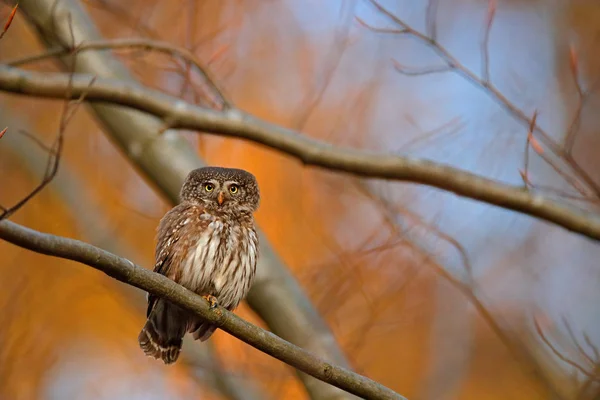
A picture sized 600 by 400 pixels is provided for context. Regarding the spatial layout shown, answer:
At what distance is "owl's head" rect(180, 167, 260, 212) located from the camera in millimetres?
5367

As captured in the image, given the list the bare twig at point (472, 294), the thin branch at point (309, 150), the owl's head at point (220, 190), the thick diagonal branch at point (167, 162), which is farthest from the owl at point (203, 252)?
the bare twig at point (472, 294)

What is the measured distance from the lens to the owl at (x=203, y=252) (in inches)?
195

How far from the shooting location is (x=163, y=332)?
5.21 metres

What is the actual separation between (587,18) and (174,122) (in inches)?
342

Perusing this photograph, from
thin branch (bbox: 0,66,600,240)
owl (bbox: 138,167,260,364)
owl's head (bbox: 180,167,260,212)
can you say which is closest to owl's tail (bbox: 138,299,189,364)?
owl (bbox: 138,167,260,364)

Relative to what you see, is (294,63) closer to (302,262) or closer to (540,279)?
(302,262)

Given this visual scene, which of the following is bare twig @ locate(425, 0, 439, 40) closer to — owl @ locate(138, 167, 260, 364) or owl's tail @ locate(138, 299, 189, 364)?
owl @ locate(138, 167, 260, 364)

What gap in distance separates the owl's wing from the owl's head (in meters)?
0.13

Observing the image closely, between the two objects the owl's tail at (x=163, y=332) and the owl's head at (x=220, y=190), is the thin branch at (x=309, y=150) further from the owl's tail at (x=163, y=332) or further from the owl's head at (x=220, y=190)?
the owl's tail at (x=163, y=332)

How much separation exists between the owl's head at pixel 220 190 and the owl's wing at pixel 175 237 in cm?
13

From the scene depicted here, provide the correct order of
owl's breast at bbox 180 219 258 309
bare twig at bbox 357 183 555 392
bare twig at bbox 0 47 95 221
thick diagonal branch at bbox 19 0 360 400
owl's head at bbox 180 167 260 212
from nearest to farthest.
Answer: bare twig at bbox 0 47 95 221, owl's breast at bbox 180 219 258 309, bare twig at bbox 357 183 555 392, owl's head at bbox 180 167 260 212, thick diagonal branch at bbox 19 0 360 400

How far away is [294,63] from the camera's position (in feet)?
37.8

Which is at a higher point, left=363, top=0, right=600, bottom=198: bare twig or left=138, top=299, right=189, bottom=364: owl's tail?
left=363, top=0, right=600, bottom=198: bare twig

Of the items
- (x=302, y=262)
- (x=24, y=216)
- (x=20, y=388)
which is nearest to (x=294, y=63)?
(x=302, y=262)
